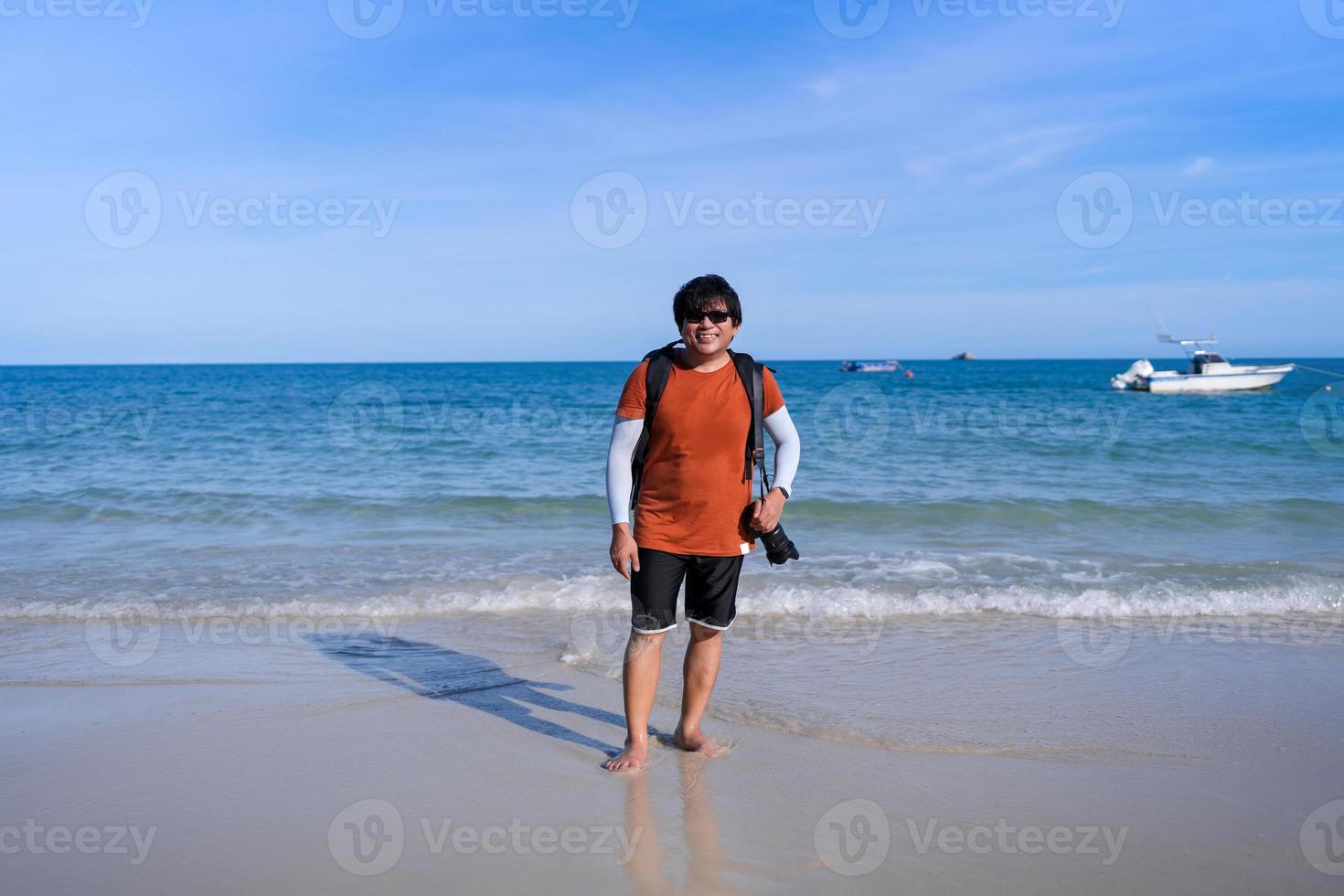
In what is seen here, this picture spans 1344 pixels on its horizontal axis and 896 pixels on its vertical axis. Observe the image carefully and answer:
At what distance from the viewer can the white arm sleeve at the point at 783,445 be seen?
3.75 meters

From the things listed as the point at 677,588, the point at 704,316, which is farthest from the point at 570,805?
the point at 704,316

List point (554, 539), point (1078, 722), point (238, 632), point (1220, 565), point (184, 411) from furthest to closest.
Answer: point (184, 411) → point (554, 539) → point (1220, 565) → point (238, 632) → point (1078, 722)

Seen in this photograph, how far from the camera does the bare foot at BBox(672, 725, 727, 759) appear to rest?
397 cm

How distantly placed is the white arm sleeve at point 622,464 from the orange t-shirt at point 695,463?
57 mm

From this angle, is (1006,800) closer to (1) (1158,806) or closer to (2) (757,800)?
(1) (1158,806)

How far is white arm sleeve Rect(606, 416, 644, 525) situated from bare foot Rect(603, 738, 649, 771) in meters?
1.00

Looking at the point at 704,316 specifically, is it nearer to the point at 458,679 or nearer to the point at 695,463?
the point at 695,463

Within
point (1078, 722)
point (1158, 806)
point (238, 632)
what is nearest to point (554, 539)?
point (238, 632)

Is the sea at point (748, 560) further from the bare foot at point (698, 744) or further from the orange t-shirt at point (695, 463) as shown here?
the orange t-shirt at point (695, 463)

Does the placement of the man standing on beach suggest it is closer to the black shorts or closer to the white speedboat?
the black shorts

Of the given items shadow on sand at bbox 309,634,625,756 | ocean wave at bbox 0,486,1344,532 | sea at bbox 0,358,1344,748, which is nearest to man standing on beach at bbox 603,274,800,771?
shadow on sand at bbox 309,634,625,756

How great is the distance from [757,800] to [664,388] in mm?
1646

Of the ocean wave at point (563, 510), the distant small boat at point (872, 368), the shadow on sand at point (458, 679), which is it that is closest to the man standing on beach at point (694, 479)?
the shadow on sand at point (458, 679)

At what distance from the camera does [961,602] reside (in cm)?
686
